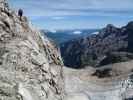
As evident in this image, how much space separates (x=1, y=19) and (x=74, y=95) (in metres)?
15.1

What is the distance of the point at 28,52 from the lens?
31812 mm

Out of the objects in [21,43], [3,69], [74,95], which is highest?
[21,43]

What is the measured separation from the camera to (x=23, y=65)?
99.2 feet

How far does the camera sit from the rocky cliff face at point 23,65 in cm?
2770

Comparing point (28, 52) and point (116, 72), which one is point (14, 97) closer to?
point (28, 52)

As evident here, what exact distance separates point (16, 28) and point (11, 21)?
0.87 m

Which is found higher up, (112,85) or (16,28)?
(16,28)

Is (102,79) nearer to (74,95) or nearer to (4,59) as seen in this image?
(74,95)

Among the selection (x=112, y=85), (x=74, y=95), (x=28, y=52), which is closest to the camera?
(x=28, y=52)

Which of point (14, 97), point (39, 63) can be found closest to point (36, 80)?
point (39, 63)

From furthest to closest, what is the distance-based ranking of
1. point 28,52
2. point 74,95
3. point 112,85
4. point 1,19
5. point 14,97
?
point 112,85 < point 74,95 < point 1,19 < point 28,52 < point 14,97

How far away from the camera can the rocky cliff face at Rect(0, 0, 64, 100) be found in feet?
90.9

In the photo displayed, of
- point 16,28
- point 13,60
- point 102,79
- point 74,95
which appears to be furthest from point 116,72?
point 13,60

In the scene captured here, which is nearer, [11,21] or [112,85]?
[11,21]
